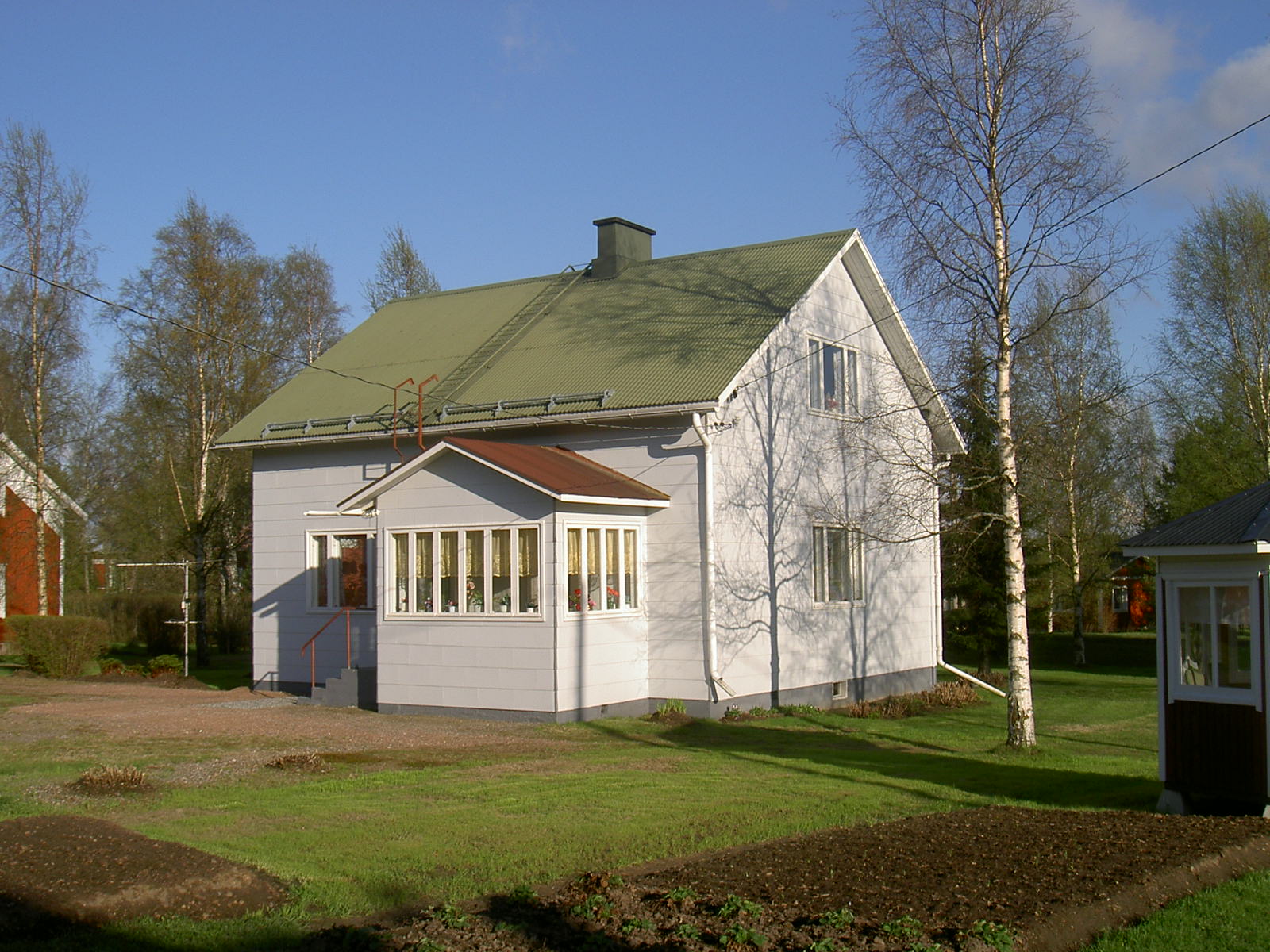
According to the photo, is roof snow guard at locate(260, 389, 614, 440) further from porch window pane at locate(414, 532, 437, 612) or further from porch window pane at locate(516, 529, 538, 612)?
porch window pane at locate(414, 532, 437, 612)

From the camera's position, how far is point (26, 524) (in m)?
30.0

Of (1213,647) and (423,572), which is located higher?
(423,572)

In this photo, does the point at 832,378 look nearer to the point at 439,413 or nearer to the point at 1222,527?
the point at 439,413

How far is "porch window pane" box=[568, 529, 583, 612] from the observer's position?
16.5m

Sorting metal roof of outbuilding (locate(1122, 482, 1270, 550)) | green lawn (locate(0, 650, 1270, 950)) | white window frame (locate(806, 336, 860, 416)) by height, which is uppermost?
white window frame (locate(806, 336, 860, 416))

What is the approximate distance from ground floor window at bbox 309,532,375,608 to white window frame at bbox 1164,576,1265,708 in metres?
14.0

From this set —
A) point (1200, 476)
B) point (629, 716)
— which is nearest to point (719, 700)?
point (629, 716)

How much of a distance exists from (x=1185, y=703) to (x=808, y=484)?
1016 centimetres

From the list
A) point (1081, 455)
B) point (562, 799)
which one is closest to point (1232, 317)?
point (1081, 455)

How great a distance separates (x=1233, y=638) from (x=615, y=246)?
15.8 m

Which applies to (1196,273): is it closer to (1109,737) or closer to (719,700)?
(1109,737)

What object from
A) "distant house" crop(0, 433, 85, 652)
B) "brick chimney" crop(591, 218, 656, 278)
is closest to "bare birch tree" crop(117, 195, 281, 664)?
"distant house" crop(0, 433, 85, 652)

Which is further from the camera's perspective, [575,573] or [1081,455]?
[1081,455]


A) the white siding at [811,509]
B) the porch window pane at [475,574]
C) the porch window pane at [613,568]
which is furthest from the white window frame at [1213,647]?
the porch window pane at [475,574]
